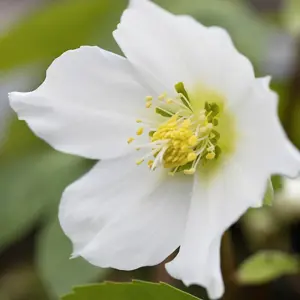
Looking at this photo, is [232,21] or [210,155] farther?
[232,21]

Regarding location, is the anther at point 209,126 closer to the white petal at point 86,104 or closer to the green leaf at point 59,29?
the white petal at point 86,104

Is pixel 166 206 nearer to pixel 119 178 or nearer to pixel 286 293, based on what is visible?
pixel 119 178

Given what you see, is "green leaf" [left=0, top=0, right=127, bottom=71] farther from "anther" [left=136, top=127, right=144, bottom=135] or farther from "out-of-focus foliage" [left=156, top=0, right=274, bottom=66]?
"anther" [left=136, top=127, right=144, bottom=135]

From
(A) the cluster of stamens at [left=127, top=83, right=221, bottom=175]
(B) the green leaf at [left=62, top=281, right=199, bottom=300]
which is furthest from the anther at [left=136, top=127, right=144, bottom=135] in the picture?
(B) the green leaf at [left=62, top=281, right=199, bottom=300]

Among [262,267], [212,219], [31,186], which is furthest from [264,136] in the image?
[31,186]

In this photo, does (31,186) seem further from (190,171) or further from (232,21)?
(190,171)

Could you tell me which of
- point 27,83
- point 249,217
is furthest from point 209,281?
point 27,83
